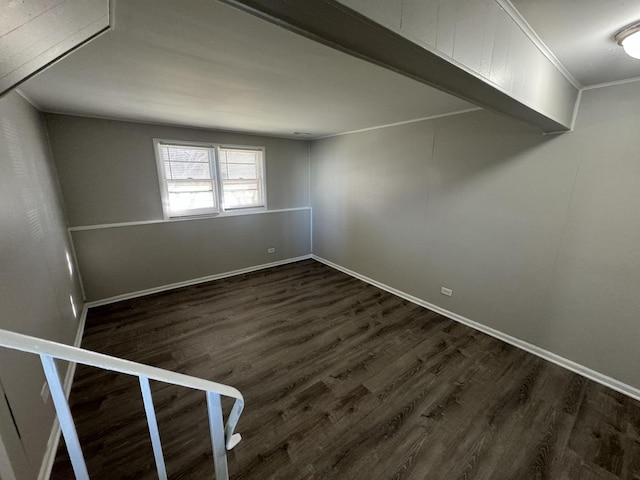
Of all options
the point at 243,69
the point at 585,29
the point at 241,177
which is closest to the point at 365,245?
the point at 241,177

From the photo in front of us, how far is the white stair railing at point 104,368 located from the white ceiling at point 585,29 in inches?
78.0

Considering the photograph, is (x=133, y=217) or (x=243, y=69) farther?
(x=133, y=217)

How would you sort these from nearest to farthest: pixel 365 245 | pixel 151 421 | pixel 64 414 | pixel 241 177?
pixel 64 414, pixel 151 421, pixel 365 245, pixel 241 177

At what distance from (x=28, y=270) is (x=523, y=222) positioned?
403 centimetres

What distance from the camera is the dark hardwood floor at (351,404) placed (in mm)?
1591

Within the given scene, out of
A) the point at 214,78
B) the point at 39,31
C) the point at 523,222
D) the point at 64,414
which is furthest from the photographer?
the point at 523,222

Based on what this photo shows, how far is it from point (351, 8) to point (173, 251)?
4.04m

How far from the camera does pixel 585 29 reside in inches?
50.6

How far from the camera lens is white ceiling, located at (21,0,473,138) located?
3.99 ft

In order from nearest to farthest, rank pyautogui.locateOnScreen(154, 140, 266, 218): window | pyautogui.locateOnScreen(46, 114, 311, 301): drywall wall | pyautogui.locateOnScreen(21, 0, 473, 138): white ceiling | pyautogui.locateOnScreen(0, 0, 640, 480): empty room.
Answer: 1. pyautogui.locateOnScreen(0, 0, 640, 480): empty room
2. pyautogui.locateOnScreen(21, 0, 473, 138): white ceiling
3. pyautogui.locateOnScreen(46, 114, 311, 301): drywall wall
4. pyautogui.locateOnScreen(154, 140, 266, 218): window

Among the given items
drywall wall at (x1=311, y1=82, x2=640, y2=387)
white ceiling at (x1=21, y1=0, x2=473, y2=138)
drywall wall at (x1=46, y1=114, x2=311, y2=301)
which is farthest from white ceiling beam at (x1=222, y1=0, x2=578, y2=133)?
drywall wall at (x1=46, y1=114, x2=311, y2=301)

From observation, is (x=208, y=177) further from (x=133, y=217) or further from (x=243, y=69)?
(x=243, y=69)

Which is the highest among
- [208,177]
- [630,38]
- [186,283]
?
[630,38]

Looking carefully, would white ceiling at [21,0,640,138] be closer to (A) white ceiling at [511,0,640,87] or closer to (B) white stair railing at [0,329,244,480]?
(A) white ceiling at [511,0,640,87]
